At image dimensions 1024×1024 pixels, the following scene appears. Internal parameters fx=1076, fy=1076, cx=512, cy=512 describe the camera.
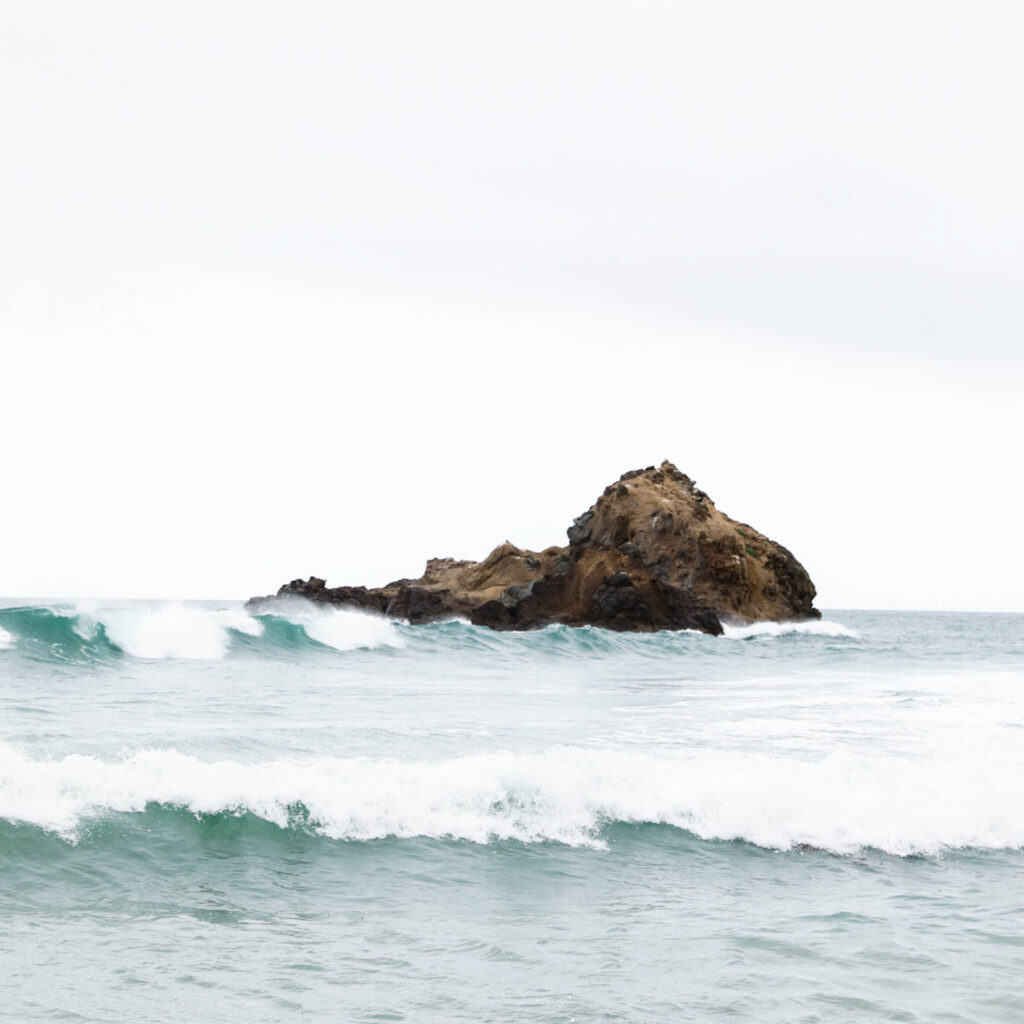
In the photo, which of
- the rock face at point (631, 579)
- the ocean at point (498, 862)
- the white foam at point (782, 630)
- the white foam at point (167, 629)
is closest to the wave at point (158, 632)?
the white foam at point (167, 629)

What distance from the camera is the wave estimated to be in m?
25.5

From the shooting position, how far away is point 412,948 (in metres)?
7.12

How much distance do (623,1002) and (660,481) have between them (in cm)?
6615

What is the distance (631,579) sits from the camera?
58.9 m

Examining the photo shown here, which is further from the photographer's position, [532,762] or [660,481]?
[660,481]

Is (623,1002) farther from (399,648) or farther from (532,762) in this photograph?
(399,648)

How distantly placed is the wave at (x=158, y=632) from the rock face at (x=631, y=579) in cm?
2279

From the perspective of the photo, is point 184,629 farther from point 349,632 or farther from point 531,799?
point 531,799

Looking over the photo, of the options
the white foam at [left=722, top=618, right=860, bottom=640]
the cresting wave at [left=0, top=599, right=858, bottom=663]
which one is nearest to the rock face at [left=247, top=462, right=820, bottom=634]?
the white foam at [left=722, top=618, right=860, bottom=640]

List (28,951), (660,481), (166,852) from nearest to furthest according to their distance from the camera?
1. (28,951)
2. (166,852)
3. (660,481)

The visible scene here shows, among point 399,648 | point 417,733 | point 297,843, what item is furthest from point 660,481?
point 297,843

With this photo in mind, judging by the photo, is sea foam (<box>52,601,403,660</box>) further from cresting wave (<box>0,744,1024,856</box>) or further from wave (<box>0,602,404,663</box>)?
cresting wave (<box>0,744,1024,856</box>)

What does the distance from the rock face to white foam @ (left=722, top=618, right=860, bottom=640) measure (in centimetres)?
100

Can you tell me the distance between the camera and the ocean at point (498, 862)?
634 centimetres
